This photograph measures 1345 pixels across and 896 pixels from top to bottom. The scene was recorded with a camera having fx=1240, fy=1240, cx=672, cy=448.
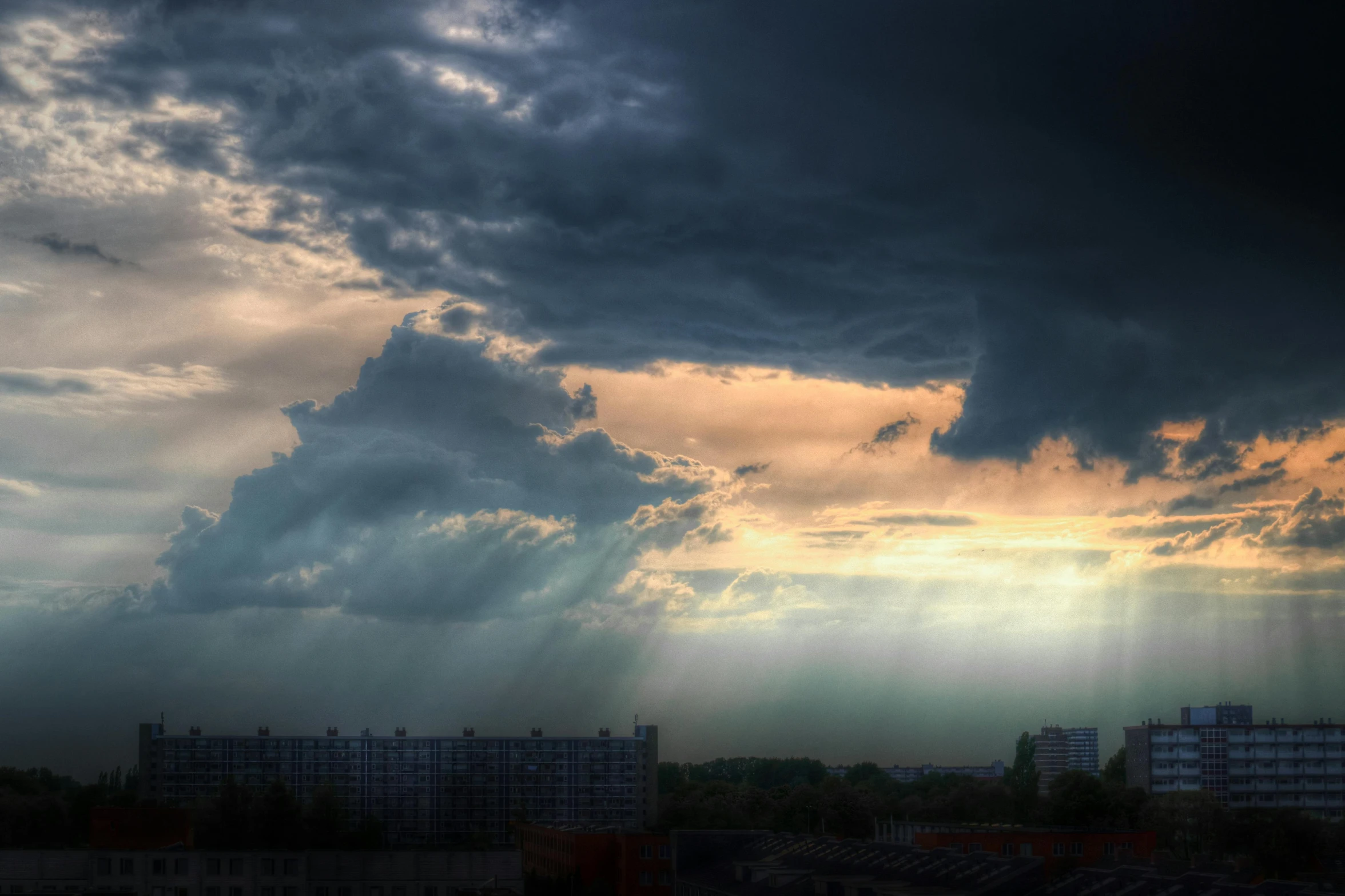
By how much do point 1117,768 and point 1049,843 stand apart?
198 ft

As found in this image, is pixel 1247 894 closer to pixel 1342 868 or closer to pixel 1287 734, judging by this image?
pixel 1342 868

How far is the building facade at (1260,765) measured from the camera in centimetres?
9106

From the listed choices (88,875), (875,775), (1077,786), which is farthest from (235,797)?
(875,775)

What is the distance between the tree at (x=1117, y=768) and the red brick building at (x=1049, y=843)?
5303 cm

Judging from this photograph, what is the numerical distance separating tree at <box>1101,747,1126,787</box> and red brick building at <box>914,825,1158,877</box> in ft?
174

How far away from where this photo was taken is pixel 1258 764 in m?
91.6

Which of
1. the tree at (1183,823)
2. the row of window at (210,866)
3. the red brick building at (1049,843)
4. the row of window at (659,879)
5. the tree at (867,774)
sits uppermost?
the red brick building at (1049,843)

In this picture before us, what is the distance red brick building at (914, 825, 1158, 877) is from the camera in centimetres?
4800

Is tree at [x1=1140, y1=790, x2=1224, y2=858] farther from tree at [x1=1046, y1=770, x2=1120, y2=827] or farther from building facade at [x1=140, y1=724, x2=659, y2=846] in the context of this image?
building facade at [x1=140, y1=724, x2=659, y2=846]

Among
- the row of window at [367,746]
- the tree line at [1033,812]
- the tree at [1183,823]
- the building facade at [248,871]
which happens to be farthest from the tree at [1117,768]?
the building facade at [248,871]

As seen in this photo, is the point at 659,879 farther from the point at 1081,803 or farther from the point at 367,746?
the point at 367,746

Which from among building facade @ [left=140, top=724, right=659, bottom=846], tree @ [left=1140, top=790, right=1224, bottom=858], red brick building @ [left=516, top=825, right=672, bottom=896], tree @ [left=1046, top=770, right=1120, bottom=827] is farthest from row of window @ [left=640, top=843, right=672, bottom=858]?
building facade @ [left=140, top=724, right=659, bottom=846]

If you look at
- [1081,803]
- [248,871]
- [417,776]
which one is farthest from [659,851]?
[417,776]

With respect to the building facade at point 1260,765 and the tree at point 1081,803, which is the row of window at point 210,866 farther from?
the building facade at point 1260,765
